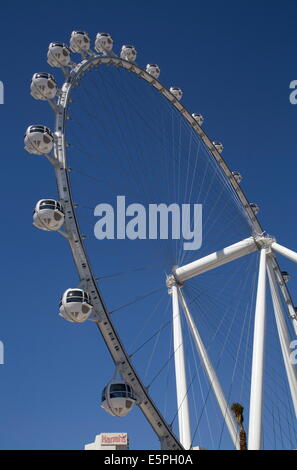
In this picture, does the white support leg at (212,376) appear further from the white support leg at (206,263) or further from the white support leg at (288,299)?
the white support leg at (288,299)

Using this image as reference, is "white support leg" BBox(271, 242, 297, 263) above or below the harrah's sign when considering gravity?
above

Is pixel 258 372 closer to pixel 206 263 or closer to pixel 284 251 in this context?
pixel 206 263

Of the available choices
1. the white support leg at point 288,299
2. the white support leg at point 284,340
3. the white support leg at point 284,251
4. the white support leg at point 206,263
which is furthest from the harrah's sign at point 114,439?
the white support leg at point 284,251

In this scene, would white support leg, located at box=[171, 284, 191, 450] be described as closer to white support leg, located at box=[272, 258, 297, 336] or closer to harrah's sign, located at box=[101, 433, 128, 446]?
white support leg, located at box=[272, 258, 297, 336]

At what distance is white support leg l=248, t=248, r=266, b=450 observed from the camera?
1828cm

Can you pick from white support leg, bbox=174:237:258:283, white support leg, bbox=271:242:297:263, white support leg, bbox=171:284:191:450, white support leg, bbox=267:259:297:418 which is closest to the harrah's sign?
white support leg, bbox=267:259:297:418

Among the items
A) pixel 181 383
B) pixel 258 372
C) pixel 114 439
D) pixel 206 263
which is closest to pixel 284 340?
pixel 206 263

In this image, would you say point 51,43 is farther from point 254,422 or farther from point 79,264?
point 254,422

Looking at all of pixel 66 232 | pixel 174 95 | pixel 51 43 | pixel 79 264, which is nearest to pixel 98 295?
pixel 79 264

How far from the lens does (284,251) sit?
2480cm

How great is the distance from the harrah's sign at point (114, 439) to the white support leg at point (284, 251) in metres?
17.0

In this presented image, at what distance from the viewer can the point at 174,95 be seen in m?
28.5

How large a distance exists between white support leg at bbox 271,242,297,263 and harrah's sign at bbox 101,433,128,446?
1698 cm

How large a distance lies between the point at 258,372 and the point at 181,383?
11.2ft
